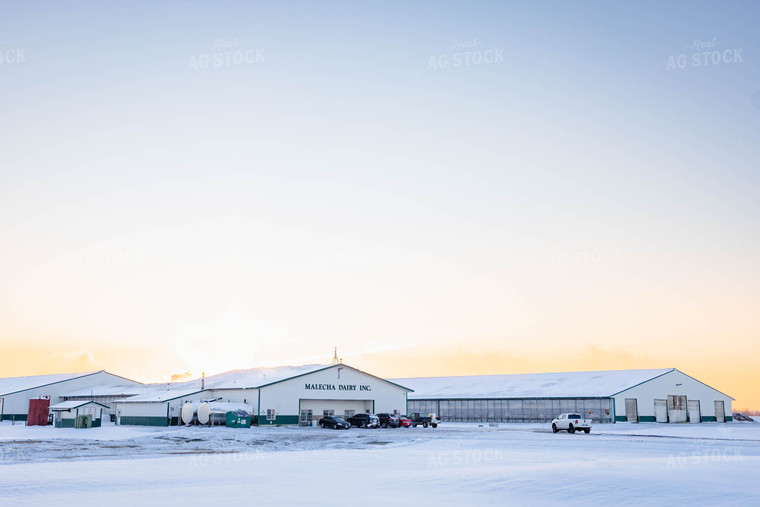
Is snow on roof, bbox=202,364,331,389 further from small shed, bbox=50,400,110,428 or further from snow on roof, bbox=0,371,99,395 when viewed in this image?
snow on roof, bbox=0,371,99,395

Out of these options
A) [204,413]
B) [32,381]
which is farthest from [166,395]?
[32,381]

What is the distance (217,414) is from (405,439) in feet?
78.9

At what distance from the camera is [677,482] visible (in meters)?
20.2

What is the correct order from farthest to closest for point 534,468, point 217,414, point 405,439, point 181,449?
point 217,414, point 405,439, point 181,449, point 534,468

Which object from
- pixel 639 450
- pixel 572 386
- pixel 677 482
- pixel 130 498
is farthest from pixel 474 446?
pixel 572 386

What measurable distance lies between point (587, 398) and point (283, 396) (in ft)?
103

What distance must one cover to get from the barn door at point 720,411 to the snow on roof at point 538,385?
34.7ft

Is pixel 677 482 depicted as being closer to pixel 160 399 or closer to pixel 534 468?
pixel 534 468

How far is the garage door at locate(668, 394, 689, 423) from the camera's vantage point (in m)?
81.1

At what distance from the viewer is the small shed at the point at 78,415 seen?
2475 inches

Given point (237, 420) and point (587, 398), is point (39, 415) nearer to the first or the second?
point (237, 420)

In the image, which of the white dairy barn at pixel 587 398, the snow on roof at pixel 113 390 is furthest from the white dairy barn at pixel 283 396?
the white dairy barn at pixel 587 398

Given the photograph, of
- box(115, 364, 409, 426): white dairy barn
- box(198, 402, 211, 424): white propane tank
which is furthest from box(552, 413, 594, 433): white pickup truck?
box(198, 402, 211, 424): white propane tank

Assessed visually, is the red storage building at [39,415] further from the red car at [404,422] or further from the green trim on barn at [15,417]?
the red car at [404,422]
